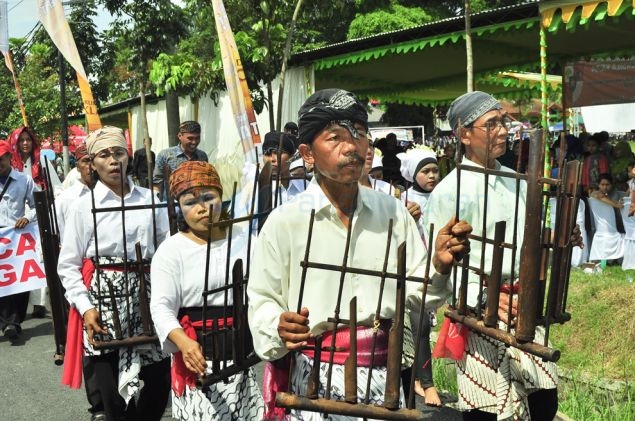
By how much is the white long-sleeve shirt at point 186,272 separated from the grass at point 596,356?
2.40 metres

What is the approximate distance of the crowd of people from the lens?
2.72 meters

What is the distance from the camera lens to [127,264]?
4316 millimetres

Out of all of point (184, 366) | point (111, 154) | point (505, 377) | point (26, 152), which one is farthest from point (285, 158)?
point (26, 152)

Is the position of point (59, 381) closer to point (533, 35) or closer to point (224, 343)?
point (224, 343)

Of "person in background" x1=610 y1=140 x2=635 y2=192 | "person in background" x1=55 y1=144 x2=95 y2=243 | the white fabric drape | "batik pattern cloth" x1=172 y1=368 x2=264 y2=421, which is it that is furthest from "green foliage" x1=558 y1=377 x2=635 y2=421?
"person in background" x1=610 y1=140 x2=635 y2=192

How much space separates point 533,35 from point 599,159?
1.86m

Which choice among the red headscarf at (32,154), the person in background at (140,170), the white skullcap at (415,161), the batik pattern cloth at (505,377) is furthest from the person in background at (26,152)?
the batik pattern cloth at (505,377)

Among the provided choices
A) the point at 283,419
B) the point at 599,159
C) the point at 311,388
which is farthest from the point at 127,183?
the point at 599,159

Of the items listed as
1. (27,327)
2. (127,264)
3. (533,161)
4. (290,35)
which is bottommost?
(27,327)

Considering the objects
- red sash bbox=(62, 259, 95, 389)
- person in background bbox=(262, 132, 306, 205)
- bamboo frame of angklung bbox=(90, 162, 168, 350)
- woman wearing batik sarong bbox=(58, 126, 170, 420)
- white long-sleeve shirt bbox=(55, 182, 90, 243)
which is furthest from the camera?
person in background bbox=(262, 132, 306, 205)

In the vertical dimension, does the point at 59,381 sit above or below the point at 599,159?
below

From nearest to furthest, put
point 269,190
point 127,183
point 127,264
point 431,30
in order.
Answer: point 269,190 → point 127,264 → point 127,183 → point 431,30

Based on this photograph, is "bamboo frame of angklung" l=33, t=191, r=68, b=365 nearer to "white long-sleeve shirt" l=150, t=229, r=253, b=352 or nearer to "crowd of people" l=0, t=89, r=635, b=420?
"crowd of people" l=0, t=89, r=635, b=420

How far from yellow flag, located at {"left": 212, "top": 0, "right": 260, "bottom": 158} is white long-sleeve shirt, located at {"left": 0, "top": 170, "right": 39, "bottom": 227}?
2122 millimetres
